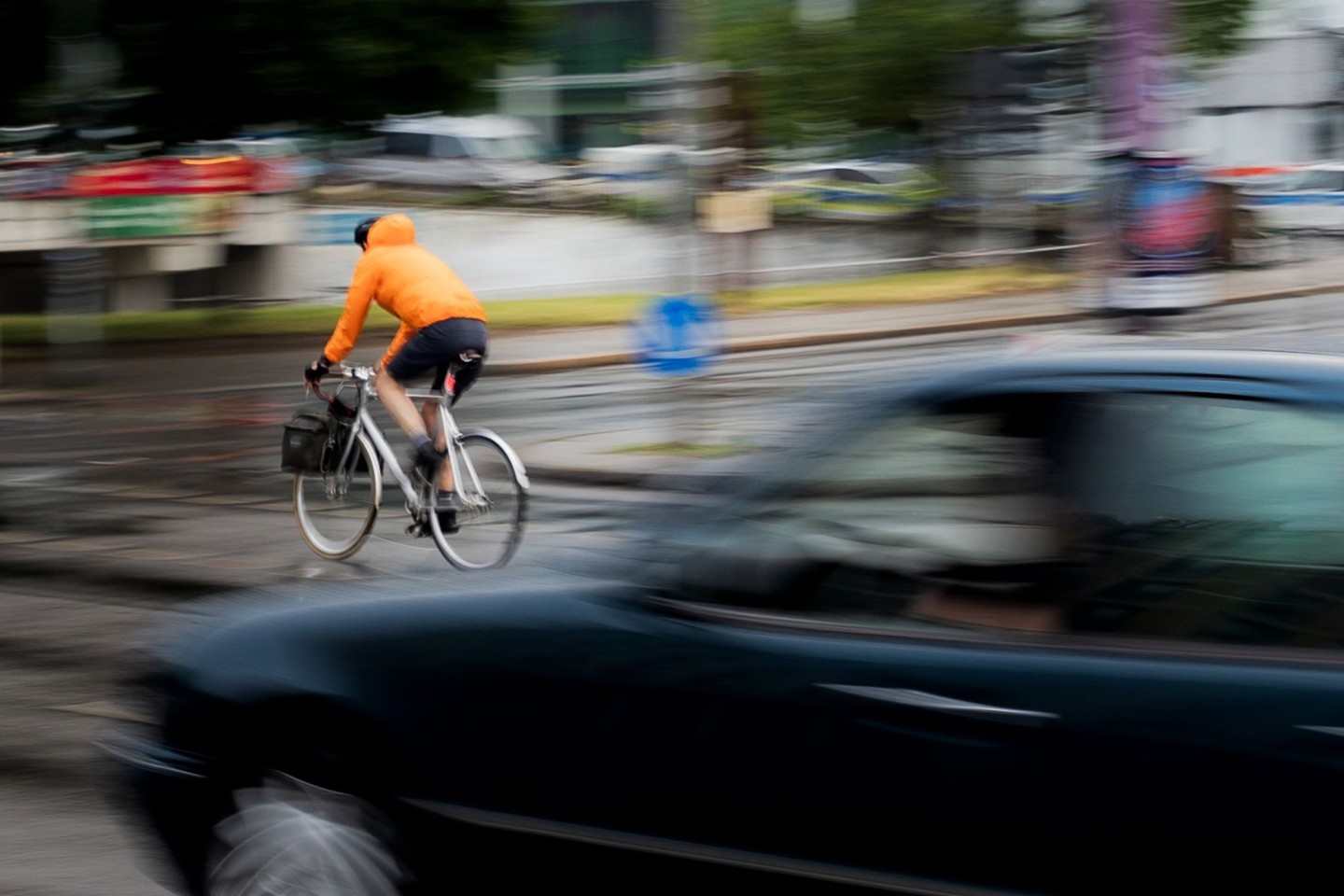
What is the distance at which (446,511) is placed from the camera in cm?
913

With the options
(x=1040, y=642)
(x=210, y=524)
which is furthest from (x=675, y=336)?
(x=1040, y=642)

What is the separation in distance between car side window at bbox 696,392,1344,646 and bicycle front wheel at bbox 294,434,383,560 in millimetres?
6178

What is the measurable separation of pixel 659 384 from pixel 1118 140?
19.4 ft

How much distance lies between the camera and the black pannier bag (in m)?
9.72

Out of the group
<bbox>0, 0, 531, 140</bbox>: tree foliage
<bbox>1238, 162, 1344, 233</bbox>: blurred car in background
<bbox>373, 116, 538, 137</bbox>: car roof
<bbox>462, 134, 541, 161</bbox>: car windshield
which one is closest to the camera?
<bbox>0, 0, 531, 140</bbox>: tree foliage

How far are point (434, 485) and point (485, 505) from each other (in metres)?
0.26

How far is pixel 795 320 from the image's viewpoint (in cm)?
2641

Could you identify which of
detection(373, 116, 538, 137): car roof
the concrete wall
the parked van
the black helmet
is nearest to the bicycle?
the black helmet

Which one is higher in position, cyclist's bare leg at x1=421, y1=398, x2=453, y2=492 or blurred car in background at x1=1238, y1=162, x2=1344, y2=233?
cyclist's bare leg at x1=421, y1=398, x2=453, y2=492

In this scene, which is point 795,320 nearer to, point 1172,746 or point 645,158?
point 1172,746

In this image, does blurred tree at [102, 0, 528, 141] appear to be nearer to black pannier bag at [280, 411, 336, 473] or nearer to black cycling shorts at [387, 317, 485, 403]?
black pannier bag at [280, 411, 336, 473]

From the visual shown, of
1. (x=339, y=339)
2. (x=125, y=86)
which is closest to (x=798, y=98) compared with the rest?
(x=125, y=86)

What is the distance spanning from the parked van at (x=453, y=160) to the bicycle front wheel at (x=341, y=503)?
43446 millimetres

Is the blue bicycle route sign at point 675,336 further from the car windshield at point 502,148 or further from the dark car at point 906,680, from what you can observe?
the car windshield at point 502,148
